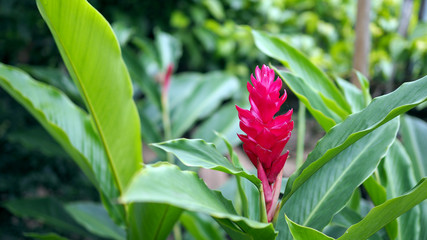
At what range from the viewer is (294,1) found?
109 inches

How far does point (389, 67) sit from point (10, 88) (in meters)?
2.05

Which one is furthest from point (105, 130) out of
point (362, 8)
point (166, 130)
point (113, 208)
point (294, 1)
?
point (294, 1)

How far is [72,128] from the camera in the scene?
3.55 feet

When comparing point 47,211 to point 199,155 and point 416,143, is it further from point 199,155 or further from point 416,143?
point 416,143

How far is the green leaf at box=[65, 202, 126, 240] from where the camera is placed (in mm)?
1360

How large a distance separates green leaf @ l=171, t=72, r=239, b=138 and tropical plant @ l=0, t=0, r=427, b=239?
471 mm

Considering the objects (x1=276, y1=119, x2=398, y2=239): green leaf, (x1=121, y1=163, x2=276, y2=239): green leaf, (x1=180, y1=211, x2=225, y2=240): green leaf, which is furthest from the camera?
(x1=180, y1=211, x2=225, y2=240): green leaf

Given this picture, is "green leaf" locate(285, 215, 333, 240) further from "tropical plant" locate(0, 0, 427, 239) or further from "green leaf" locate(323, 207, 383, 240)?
"green leaf" locate(323, 207, 383, 240)

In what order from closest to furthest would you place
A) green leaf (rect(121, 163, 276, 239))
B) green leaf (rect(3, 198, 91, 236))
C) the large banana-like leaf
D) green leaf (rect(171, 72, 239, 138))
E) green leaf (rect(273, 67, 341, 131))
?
1. green leaf (rect(121, 163, 276, 239))
2. green leaf (rect(273, 67, 341, 131))
3. the large banana-like leaf
4. green leaf (rect(3, 198, 91, 236))
5. green leaf (rect(171, 72, 239, 138))

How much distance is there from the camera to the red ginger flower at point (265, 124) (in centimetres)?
61

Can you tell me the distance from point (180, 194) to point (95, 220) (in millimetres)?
1033

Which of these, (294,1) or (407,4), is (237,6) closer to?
(294,1)

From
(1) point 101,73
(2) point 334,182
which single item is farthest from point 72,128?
(2) point 334,182

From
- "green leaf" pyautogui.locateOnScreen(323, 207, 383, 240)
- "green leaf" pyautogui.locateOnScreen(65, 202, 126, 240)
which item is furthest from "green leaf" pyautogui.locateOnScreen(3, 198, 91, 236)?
"green leaf" pyautogui.locateOnScreen(323, 207, 383, 240)
